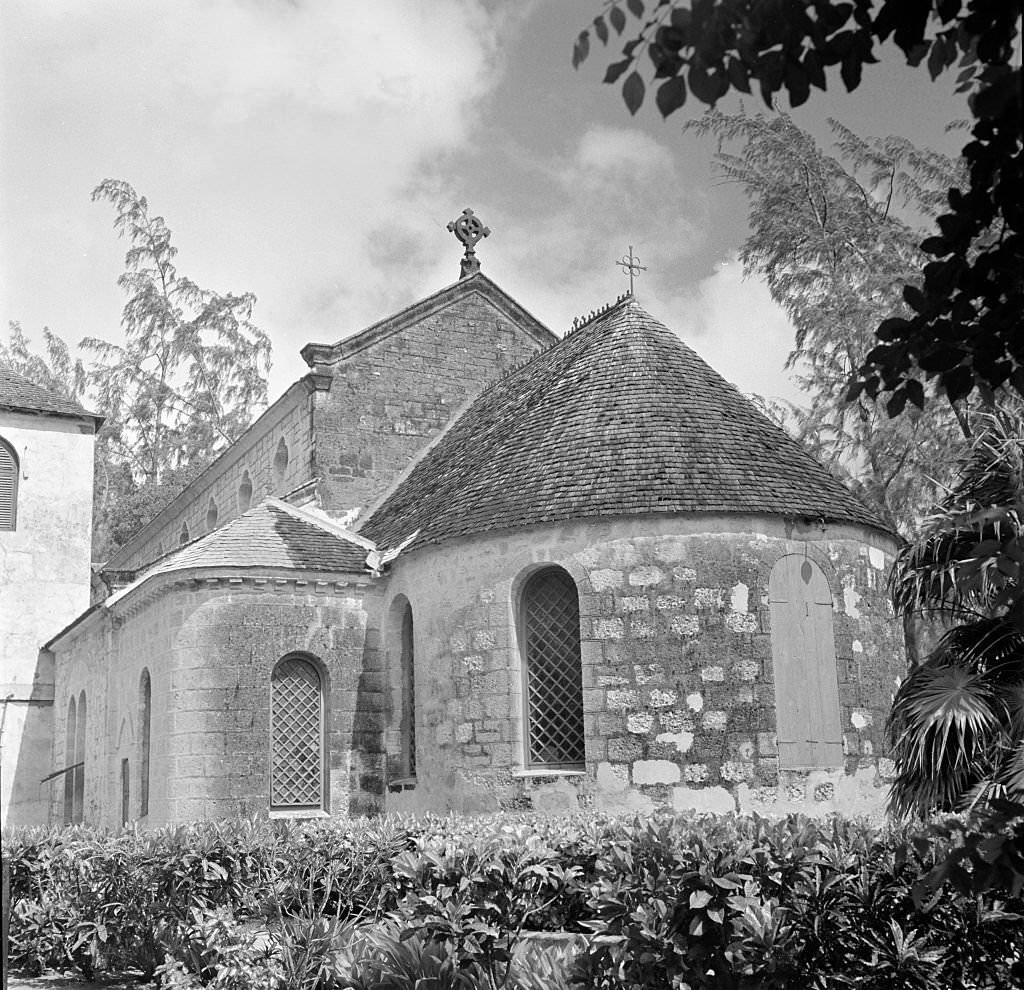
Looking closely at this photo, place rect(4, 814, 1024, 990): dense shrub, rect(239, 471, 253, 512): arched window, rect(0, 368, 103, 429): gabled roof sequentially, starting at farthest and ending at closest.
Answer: rect(0, 368, 103, 429): gabled roof → rect(239, 471, 253, 512): arched window → rect(4, 814, 1024, 990): dense shrub

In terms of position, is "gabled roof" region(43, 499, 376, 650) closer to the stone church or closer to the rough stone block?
the stone church

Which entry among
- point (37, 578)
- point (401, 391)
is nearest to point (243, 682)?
point (401, 391)

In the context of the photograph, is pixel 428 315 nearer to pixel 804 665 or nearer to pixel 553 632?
pixel 553 632

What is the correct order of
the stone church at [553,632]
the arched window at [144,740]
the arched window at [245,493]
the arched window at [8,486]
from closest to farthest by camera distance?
the stone church at [553,632]
the arched window at [144,740]
the arched window at [245,493]
the arched window at [8,486]

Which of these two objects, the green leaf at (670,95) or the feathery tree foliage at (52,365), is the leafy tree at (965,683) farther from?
the feathery tree foliage at (52,365)

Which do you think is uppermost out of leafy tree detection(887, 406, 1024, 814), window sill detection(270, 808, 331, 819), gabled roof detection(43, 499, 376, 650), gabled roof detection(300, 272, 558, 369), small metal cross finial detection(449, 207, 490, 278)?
small metal cross finial detection(449, 207, 490, 278)

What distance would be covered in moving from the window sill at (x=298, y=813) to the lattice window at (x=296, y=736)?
57mm

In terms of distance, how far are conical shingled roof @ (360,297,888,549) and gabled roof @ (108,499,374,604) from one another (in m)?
0.74

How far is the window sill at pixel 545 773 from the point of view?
51.5ft

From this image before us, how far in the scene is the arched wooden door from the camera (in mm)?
15633

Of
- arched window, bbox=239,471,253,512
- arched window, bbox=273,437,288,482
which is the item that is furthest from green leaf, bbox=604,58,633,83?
arched window, bbox=239,471,253,512

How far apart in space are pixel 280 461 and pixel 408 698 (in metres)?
8.11

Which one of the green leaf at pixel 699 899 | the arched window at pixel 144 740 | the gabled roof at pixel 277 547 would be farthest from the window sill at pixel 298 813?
the green leaf at pixel 699 899

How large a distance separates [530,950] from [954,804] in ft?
14.2
